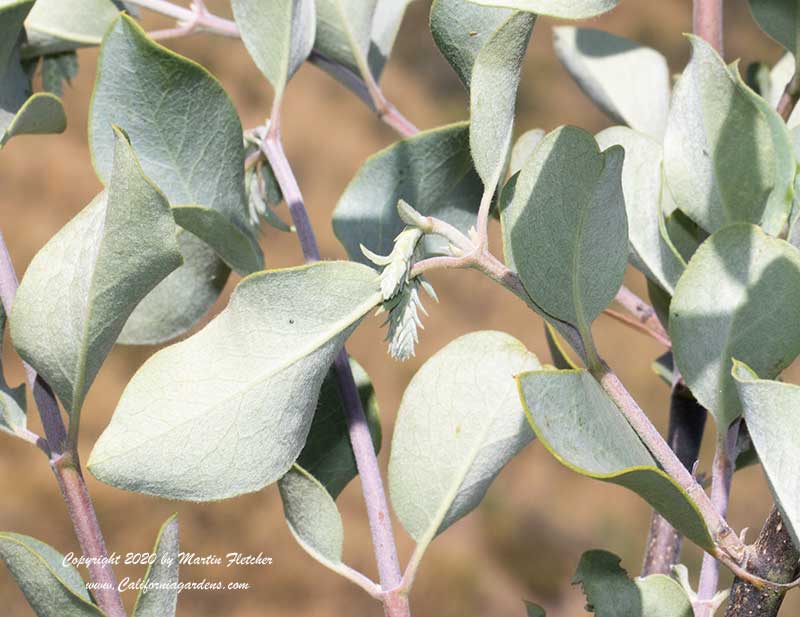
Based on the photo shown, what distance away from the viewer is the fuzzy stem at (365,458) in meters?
0.57

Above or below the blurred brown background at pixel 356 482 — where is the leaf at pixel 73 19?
above

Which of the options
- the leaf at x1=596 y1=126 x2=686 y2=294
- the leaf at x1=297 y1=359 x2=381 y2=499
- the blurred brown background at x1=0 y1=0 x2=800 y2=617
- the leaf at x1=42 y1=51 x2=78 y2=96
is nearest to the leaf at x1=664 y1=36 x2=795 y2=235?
the leaf at x1=596 y1=126 x2=686 y2=294

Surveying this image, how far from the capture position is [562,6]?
1.44ft

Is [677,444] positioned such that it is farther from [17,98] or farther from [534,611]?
[17,98]

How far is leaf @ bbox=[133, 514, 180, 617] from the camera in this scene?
532 millimetres

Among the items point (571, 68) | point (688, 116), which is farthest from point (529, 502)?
point (688, 116)

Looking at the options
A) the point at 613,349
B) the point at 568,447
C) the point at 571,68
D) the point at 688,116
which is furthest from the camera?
the point at 613,349

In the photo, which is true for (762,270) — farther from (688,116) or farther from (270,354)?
(270,354)

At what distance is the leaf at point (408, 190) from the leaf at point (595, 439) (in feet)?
0.66

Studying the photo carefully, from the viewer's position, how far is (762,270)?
46 cm

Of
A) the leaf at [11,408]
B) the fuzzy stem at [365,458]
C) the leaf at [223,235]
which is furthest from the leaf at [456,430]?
the leaf at [11,408]

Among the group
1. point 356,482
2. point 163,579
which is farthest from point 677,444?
point 356,482

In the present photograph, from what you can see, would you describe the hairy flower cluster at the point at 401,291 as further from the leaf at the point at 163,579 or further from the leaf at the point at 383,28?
the leaf at the point at 383,28

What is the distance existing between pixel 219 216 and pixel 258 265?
6 centimetres
